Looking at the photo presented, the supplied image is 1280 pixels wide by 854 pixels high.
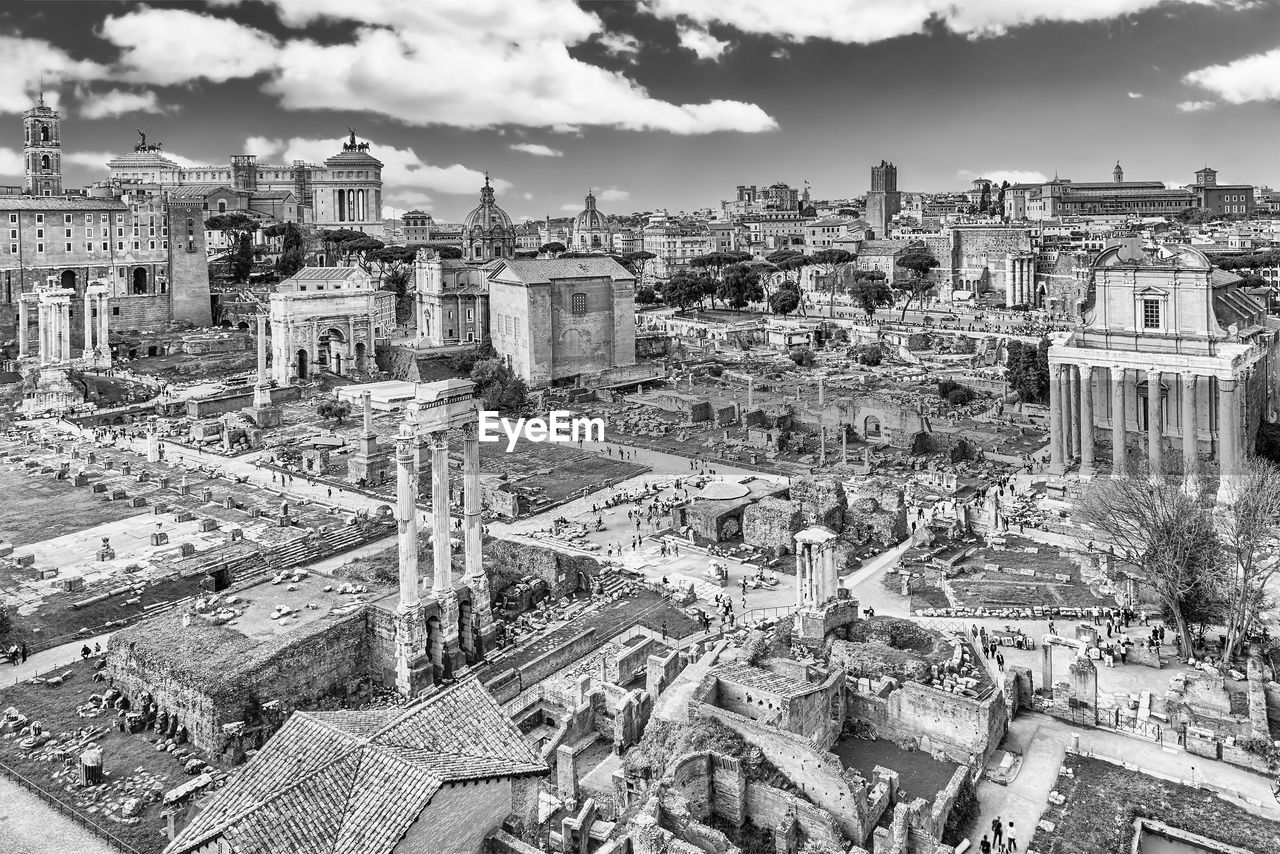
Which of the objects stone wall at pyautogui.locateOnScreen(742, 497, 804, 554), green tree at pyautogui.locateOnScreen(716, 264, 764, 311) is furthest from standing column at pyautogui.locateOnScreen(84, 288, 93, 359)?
green tree at pyautogui.locateOnScreen(716, 264, 764, 311)

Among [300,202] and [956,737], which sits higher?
[300,202]

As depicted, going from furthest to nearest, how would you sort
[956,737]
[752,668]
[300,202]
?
[300,202] < [752,668] < [956,737]

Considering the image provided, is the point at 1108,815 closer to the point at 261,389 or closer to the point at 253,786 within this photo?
the point at 253,786

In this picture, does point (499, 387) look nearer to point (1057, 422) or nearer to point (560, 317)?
point (560, 317)

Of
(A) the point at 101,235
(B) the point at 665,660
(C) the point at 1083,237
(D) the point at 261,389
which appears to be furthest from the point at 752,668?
(C) the point at 1083,237

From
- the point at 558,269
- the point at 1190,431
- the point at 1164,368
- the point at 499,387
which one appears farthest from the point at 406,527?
the point at 558,269

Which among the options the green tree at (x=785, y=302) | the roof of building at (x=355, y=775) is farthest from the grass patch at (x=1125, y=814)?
the green tree at (x=785, y=302)

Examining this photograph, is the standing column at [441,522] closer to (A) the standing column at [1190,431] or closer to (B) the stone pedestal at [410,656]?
(B) the stone pedestal at [410,656]
